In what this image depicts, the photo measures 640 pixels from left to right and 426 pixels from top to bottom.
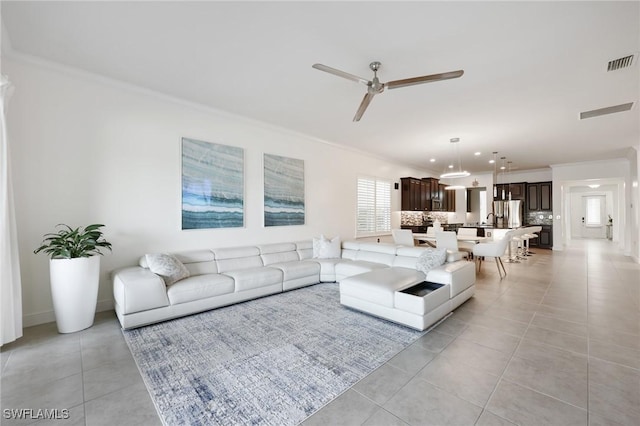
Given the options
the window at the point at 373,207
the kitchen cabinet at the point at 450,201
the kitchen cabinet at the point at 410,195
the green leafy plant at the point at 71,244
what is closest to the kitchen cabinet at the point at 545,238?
the kitchen cabinet at the point at 450,201

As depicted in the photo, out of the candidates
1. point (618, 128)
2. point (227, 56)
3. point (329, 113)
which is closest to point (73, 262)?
point (227, 56)

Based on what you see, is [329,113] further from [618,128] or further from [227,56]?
[618,128]

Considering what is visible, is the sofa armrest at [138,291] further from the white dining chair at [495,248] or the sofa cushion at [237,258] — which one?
the white dining chair at [495,248]

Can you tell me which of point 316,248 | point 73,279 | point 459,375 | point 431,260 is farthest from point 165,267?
point 431,260

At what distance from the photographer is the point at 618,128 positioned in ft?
17.8

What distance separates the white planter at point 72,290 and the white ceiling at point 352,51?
93.4 inches

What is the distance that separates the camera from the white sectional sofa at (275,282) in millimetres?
3098

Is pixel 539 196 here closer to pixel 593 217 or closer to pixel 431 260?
pixel 593 217

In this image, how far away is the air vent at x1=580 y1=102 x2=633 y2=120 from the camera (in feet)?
14.1

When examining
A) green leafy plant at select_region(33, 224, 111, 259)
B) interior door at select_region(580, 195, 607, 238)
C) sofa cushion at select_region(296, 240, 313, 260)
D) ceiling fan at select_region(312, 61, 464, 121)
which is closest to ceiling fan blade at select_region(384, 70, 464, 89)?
ceiling fan at select_region(312, 61, 464, 121)

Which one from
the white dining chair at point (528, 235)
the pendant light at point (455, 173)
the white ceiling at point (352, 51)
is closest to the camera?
the white ceiling at point (352, 51)

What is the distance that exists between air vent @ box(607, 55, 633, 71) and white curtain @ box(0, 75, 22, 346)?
6.44 meters

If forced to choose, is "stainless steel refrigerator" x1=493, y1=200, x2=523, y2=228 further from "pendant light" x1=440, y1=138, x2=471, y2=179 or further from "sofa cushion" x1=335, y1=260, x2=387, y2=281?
"sofa cushion" x1=335, y1=260, x2=387, y2=281

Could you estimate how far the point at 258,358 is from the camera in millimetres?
2461
